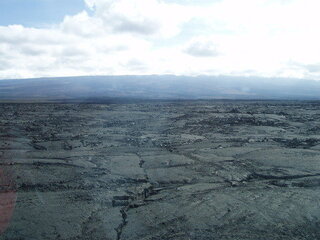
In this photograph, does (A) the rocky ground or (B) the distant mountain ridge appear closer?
(A) the rocky ground

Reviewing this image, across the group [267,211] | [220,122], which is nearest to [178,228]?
[267,211]

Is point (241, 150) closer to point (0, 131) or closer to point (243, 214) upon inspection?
point (243, 214)

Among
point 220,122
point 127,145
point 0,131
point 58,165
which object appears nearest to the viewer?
point 58,165

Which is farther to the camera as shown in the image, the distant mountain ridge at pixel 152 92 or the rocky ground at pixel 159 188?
the distant mountain ridge at pixel 152 92

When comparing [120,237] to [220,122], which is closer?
[120,237]

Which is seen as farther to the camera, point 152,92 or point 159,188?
point 152,92

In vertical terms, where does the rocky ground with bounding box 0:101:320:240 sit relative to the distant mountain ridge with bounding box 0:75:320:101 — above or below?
below

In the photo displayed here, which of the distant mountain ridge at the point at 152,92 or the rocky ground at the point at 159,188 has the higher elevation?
the distant mountain ridge at the point at 152,92

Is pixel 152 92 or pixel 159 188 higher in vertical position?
pixel 152 92
